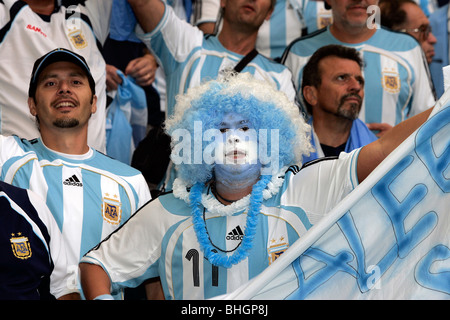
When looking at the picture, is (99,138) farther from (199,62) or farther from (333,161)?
(333,161)

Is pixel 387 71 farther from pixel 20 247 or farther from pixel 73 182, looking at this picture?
pixel 20 247

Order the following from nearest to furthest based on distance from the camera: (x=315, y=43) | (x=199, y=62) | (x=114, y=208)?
1. (x=114, y=208)
2. (x=199, y=62)
3. (x=315, y=43)

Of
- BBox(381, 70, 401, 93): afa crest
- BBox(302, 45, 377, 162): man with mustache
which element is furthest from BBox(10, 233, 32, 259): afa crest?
BBox(381, 70, 401, 93): afa crest

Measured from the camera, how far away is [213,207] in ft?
11.3

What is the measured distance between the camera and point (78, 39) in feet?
15.8

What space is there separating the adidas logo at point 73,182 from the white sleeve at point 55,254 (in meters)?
0.57

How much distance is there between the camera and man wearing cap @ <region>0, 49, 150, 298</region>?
12.5ft

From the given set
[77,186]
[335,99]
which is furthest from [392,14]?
[77,186]

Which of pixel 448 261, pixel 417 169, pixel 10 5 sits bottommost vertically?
pixel 448 261

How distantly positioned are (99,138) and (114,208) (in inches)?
35.0

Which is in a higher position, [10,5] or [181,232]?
[10,5]

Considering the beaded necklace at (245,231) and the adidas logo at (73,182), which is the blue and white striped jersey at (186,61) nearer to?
the adidas logo at (73,182)

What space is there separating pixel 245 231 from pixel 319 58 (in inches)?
79.8
